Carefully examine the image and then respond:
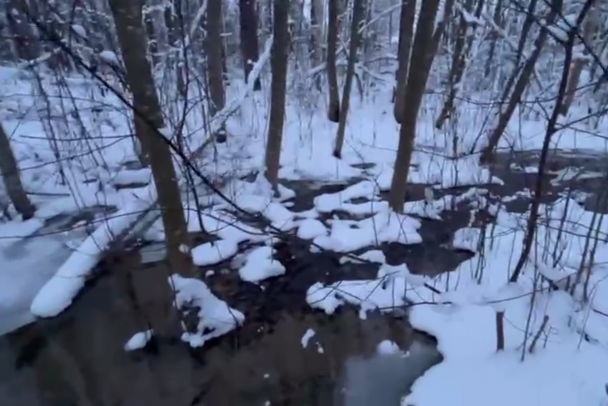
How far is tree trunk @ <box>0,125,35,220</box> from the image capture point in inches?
203

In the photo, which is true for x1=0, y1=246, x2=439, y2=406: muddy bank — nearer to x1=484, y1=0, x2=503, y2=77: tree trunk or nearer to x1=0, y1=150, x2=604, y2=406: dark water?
x1=0, y1=150, x2=604, y2=406: dark water

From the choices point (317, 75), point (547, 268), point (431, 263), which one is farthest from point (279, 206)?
point (317, 75)

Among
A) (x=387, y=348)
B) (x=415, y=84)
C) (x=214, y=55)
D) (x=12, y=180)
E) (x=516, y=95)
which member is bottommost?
(x=387, y=348)

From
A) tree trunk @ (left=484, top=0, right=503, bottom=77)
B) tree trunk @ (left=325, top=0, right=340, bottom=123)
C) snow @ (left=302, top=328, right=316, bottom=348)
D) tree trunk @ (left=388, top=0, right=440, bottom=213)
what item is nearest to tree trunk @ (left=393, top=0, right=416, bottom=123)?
tree trunk @ (left=325, top=0, right=340, bottom=123)

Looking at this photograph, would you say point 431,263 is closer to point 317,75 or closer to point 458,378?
point 458,378

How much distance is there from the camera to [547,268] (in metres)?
4.14

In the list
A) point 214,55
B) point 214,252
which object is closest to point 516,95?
point 214,252

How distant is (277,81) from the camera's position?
17.2 ft

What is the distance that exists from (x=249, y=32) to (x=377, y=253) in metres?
6.29

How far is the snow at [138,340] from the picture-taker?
3.82m

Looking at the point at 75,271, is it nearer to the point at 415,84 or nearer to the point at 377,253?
the point at 377,253

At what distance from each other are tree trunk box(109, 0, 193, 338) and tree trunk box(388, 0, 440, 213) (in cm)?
221

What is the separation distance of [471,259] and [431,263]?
13.9 inches

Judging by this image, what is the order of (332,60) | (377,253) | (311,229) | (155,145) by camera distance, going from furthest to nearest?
1. (332,60)
2. (311,229)
3. (377,253)
4. (155,145)
